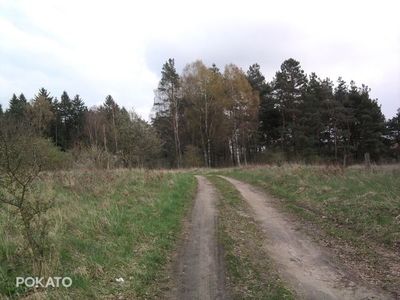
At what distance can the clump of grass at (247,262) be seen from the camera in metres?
4.45

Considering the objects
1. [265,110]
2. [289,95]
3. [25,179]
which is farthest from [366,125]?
[25,179]

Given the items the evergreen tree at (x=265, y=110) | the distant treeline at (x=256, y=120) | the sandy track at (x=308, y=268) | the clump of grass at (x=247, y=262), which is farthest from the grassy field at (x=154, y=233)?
the evergreen tree at (x=265, y=110)

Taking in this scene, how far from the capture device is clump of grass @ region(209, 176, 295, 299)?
4.45m

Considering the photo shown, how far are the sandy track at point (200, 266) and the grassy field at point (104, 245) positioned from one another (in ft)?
0.90

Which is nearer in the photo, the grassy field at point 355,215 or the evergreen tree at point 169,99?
the grassy field at point 355,215

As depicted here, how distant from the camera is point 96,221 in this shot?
7113 millimetres

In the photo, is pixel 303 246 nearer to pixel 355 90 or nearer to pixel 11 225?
pixel 11 225

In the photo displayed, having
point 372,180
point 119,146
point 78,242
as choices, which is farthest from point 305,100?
point 78,242

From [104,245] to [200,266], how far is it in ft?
6.24

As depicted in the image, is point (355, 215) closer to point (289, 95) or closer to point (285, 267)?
point (285, 267)

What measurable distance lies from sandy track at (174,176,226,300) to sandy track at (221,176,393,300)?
1129 millimetres

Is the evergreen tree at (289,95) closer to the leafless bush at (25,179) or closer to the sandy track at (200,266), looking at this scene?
the sandy track at (200,266)

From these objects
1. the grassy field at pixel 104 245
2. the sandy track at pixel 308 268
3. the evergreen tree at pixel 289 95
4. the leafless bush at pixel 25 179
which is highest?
the evergreen tree at pixel 289 95

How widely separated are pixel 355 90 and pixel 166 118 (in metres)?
31.8
